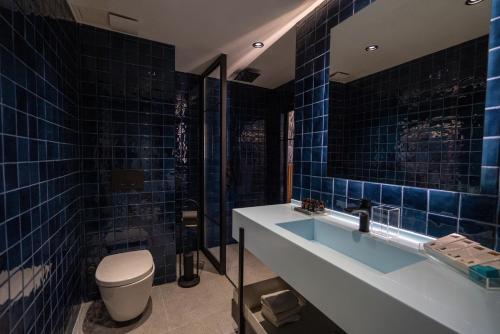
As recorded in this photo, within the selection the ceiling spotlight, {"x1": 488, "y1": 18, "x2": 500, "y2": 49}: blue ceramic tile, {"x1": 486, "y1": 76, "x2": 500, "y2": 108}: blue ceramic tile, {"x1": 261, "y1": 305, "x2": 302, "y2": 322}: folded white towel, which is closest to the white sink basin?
{"x1": 261, "y1": 305, "x2": 302, "y2": 322}: folded white towel

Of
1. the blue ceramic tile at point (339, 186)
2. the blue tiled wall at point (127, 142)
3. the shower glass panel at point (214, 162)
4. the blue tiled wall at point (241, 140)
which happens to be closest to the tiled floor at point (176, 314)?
the blue tiled wall at point (127, 142)

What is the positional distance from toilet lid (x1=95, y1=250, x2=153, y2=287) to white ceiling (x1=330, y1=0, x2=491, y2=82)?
193cm

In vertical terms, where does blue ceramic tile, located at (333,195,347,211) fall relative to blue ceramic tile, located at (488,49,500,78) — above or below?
below

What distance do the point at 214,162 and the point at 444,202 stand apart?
2096mm

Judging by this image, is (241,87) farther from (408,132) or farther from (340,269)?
(340,269)

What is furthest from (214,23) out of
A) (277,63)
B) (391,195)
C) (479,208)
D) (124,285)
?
(124,285)

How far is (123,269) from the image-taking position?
1.63m

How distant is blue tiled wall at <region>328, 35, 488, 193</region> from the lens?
2.73 ft

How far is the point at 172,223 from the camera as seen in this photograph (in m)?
2.24

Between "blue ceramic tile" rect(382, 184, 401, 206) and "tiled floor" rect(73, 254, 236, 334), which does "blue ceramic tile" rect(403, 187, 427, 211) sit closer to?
"blue ceramic tile" rect(382, 184, 401, 206)

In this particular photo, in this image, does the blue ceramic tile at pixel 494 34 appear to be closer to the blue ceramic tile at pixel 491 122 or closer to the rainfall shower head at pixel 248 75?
the blue ceramic tile at pixel 491 122

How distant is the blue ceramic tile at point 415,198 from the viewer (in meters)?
0.95

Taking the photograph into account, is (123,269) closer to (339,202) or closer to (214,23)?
(339,202)

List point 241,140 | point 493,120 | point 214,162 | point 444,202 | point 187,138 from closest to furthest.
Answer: point 493,120 < point 444,202 < point 214,162 < point 187,138 < point 241,140
